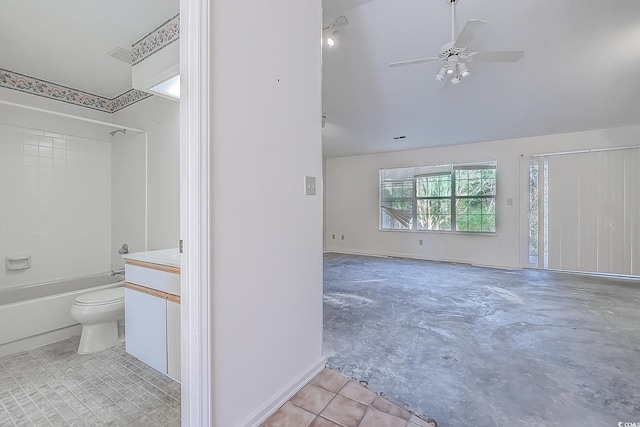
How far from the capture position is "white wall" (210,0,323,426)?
47.9 inches

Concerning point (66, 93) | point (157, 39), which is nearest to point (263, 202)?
point (157, 39)

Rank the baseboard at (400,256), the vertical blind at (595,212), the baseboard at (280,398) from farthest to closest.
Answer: the baseboard at (400,256) < the vertical blind at (595,212) < the baseboard at (280,398)

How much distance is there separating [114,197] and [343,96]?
11.3 feet

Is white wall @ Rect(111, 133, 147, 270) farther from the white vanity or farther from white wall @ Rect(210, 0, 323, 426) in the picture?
white wall @ Rect(210, 0, 323, 426)

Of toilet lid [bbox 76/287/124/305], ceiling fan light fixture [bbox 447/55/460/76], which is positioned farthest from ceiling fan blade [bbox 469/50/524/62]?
toilet lid [bbox 76/287/124/305]

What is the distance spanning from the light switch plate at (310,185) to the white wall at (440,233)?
4.84 meters

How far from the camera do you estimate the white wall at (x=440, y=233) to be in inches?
190

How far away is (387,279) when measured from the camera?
4.33m

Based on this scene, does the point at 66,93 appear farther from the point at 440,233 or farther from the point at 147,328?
the point at 440,233

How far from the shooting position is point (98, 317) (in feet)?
7.00

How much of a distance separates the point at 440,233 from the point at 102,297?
559 cm

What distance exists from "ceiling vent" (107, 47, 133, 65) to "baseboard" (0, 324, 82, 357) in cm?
243

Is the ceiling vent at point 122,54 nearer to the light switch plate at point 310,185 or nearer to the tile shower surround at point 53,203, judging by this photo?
the tile shower surround at point 53,203

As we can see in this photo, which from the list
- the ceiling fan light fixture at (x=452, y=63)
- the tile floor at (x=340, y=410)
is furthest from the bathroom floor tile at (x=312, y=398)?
the ceiling fan light fixture at (x=452, y=63)
